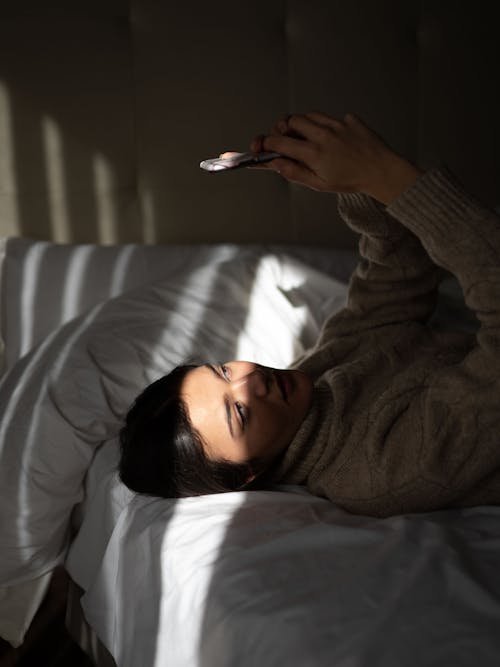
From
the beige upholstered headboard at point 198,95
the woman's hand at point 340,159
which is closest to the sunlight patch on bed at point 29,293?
the beige upholstered headboard at point 198,95

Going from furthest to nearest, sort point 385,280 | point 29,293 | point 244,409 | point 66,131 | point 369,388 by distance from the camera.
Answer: point 66,131
point 29,293
point 385,280
point 369,388
point 244,409

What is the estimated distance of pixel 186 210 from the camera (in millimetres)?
1907

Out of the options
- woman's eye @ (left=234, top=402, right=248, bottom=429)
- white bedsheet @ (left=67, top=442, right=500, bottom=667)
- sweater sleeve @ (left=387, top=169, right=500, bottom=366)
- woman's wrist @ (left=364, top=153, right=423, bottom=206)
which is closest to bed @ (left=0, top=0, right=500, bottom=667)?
white bedsheet @ (left=67, top=442, right=500, bottom=667)

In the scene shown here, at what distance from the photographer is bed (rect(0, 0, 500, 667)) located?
35.2 inches

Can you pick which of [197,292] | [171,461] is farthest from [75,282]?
[171,461]

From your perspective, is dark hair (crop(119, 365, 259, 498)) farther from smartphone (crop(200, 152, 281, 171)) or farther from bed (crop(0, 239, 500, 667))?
smartphone (crop(200, 152, 281, 171))

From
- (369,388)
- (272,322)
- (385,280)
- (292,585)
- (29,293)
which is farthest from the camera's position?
(29,293)

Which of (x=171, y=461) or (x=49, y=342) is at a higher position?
(x=49, y=342)

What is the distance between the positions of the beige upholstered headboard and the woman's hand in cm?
87

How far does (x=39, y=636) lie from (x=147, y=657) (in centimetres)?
76

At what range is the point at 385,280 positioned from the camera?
1.37 m

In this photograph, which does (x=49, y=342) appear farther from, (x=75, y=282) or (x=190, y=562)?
(x=190, y=562)

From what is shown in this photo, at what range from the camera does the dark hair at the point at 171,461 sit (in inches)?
44.9

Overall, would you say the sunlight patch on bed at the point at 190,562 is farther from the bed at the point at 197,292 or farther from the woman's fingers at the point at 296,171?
the woman's fingers at the point at 296,171
